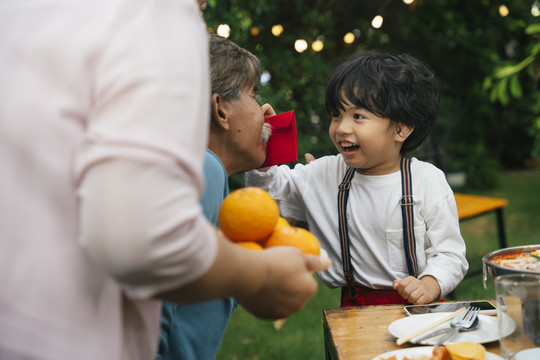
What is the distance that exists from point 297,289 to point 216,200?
1.78ft

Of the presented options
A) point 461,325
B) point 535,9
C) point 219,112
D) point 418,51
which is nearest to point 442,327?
point 461,325

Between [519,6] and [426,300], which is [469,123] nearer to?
[519,6]

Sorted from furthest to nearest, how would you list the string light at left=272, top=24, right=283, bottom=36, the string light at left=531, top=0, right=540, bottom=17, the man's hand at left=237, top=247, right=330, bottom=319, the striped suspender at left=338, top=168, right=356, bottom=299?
the string light at left=531, top=0, right=540, bottom=17 → the string light at left=272, top=24, right=283, bottom=36 → the striped suspender at left=338, top=168, right=356, bottom=299 → the man's hand at left=237, top=247, right=330, bottom=319

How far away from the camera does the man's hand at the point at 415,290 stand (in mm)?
1599

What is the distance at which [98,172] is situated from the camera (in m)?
0.67

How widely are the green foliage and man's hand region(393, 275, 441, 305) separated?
2.00 m

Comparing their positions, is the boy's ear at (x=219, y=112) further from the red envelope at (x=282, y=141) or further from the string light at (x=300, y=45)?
the string light at (x=300, y=45)

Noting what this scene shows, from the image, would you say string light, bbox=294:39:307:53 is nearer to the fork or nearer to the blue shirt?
the blue shirt

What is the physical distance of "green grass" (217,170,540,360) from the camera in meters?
3.45

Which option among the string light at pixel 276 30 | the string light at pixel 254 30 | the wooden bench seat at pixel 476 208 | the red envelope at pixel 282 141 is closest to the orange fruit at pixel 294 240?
the red envelope at pixel 282 141

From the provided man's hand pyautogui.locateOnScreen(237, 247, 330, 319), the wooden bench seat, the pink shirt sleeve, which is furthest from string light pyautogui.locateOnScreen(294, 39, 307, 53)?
the pink shirt sleeve

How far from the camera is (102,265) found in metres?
0.70

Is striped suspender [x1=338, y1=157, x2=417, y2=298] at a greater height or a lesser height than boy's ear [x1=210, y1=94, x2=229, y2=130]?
lesser

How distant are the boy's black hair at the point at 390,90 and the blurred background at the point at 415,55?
5.52 ft
